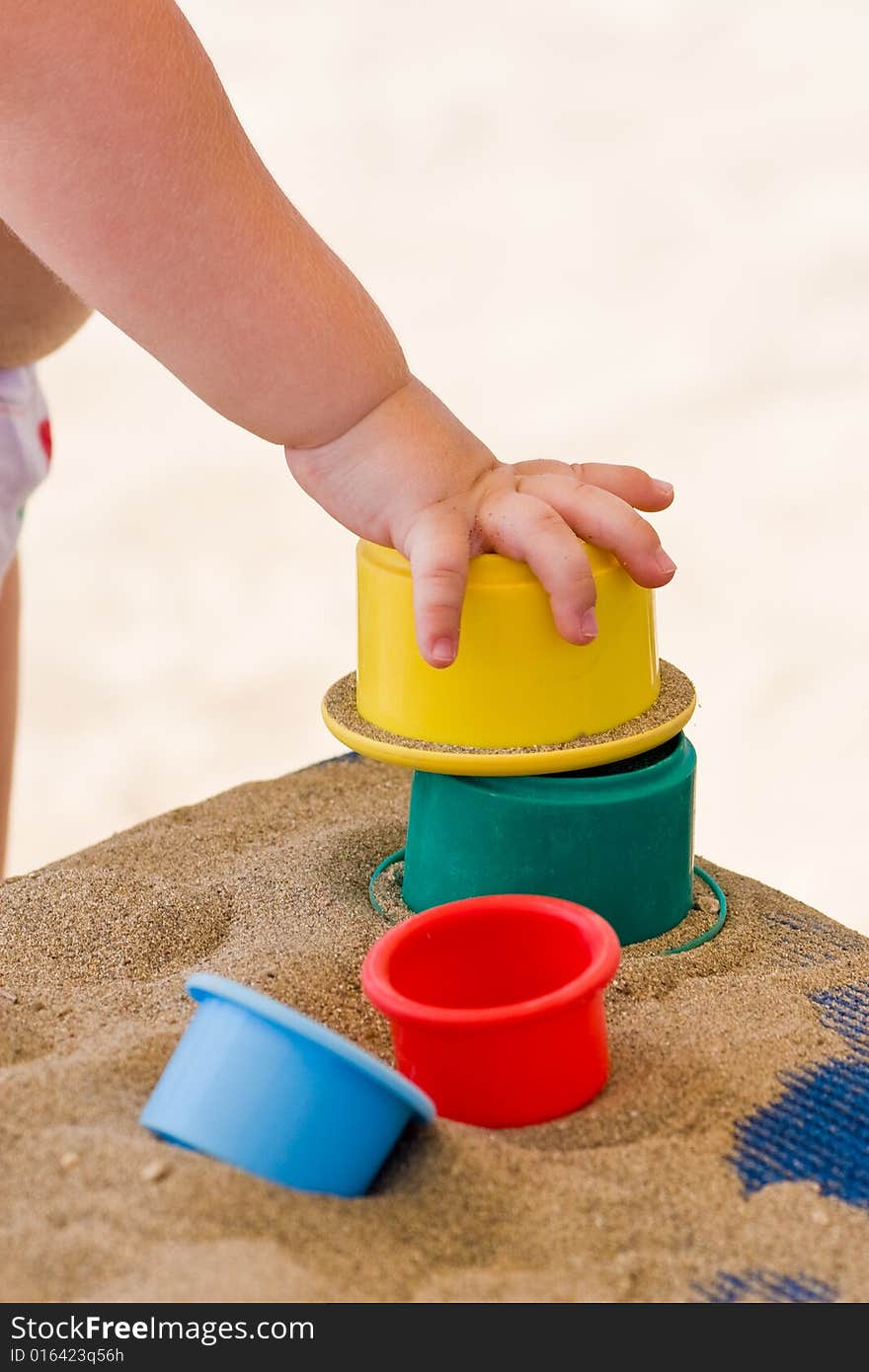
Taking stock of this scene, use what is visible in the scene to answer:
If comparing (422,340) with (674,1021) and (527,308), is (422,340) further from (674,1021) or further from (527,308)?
(674,1021)

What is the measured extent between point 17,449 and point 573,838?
560mm

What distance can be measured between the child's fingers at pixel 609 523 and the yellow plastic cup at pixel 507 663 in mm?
15

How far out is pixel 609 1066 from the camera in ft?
2.45

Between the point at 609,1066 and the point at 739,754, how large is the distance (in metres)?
0.96

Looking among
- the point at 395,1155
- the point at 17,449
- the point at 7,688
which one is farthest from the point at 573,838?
the point at 7,688

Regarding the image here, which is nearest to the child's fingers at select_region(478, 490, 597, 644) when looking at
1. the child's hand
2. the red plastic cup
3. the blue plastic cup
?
the child's hand

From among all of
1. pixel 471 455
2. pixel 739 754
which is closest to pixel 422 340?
pixel 739 754

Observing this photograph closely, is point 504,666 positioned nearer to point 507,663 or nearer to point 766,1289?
point 507,663

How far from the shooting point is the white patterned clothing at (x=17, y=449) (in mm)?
1182

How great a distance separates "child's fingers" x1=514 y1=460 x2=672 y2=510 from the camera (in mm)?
915

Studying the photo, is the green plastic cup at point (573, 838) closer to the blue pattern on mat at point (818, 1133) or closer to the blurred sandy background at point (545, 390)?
the blue pattern on mat at point (818, 1133)

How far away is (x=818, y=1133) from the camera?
70 centimetres

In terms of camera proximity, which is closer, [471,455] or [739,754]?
[471,455]

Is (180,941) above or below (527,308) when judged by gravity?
below
